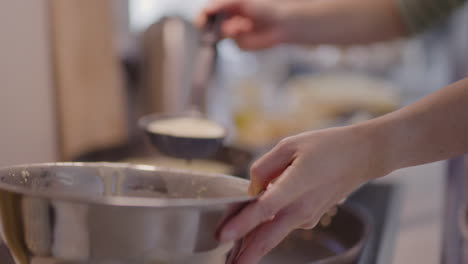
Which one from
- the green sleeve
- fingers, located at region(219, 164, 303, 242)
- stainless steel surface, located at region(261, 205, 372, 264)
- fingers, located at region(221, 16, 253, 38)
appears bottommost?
stainless steel surface, located at region(261, 205, 372, 264)

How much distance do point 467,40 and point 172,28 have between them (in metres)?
0.78

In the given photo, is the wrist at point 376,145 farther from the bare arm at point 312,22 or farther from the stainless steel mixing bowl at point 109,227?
the bare arm at point 312,22

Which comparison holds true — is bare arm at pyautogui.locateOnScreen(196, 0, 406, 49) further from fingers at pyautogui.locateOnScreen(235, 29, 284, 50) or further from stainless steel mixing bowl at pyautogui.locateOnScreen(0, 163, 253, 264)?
stainless steel mixing bowl at pyautogui.locateOnScreen(0, 163, 253, 264)

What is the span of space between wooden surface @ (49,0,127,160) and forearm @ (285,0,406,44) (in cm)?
39

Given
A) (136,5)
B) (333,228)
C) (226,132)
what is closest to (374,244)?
(333,228)

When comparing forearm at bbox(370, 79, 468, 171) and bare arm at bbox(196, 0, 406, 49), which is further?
bare arm at bbox(196, 0, 406, 49)

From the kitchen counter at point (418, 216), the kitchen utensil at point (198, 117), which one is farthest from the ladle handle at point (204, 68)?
the kitchen counter at point (418, 216)

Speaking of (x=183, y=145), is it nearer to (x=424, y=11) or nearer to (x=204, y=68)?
(x=204, y=68)

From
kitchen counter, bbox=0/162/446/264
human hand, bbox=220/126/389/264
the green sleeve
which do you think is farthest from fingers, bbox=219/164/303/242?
the green sleeve

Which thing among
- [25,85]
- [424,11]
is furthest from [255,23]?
[25,85]

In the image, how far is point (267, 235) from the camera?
377 mm

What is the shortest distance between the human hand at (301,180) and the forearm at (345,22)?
676 mm

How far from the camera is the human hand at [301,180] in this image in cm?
35

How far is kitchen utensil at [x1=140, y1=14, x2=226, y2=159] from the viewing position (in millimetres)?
695
